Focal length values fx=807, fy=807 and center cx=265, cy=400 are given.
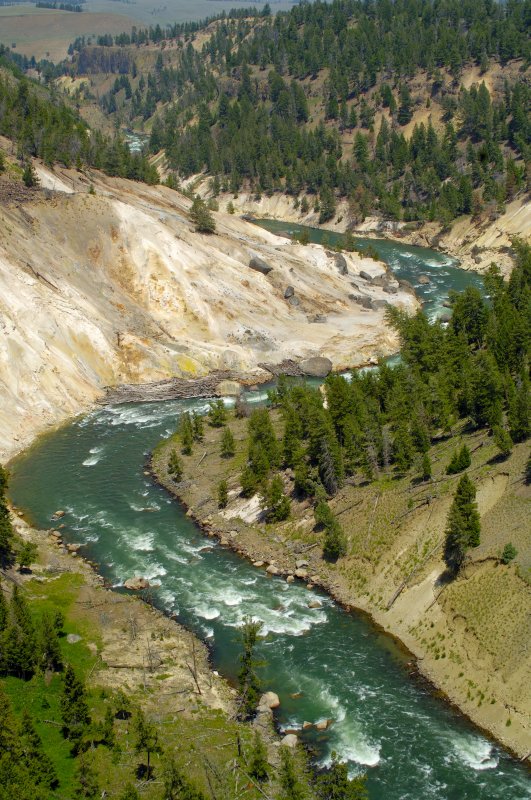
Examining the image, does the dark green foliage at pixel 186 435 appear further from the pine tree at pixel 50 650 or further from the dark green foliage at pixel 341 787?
the dark green foliage at pixel 341 787

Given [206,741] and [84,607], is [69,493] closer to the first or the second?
[84,607]

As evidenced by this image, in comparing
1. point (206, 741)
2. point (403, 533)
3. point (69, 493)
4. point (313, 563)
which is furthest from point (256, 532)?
point (206, 741)

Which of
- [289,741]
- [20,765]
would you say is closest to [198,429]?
[289,741]

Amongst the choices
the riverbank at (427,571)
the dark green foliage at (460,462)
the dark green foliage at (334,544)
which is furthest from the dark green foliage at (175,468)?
the dark green foliage at (460,462)

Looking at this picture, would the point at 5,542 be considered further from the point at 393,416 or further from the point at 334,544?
the point at 393,416

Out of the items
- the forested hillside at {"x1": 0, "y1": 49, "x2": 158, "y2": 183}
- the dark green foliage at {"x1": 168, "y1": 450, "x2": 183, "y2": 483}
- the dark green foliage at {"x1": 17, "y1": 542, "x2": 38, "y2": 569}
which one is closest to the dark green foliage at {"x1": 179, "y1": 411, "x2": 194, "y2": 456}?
the dark green foliage at {"x1": 168, "y1": 450, "x2": 183, "y2": 483}

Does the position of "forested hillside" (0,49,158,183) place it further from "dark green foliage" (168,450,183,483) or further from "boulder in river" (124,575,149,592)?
"boulder in river" (124,575,149,592)
